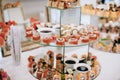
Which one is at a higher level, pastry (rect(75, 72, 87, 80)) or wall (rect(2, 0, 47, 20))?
wall (rect(2, 0, 47, 20))

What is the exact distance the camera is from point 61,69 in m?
1.43

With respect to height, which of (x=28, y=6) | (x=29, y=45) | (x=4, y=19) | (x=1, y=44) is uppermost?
(x=28, y=6)

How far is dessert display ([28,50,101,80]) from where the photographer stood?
4.35 ft

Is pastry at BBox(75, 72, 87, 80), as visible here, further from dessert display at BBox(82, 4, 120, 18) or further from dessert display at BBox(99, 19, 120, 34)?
dessert display at BBox(99, 19, 120, 34)

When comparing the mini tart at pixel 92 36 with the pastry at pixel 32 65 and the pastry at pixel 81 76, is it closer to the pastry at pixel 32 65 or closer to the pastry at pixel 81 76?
the pastry at pixel 81 76

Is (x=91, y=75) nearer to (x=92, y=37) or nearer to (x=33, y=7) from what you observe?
(x=92, y=37)

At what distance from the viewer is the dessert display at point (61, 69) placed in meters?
1.33

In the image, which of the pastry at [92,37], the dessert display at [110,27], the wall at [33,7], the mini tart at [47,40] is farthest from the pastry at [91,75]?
the dessert display at [110,27]

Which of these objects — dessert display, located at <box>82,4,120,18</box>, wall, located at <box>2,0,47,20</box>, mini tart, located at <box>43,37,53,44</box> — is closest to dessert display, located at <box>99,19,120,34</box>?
dessert display, located at <box>82,4,120,18</box>

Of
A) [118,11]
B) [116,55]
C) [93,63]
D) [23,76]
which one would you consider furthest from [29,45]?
[118,11]

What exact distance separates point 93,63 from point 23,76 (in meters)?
0.60

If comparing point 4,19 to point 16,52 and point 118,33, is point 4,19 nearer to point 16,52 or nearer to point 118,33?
point 16,52

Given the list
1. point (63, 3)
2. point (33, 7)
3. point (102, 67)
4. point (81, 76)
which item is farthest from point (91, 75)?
point (33, 7)

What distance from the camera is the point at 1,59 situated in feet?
5.90
